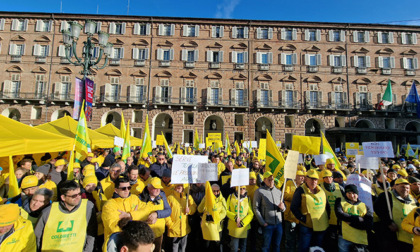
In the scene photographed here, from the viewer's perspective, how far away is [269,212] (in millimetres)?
4254

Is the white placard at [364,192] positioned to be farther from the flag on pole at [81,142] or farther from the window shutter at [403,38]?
the window shutter at [403,38]

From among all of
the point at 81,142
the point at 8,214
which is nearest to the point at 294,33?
the point at 81,142

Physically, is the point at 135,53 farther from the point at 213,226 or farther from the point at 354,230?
the point at 354,230

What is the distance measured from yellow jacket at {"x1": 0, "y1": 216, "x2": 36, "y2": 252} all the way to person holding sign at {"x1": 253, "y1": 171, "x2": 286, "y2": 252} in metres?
3.41

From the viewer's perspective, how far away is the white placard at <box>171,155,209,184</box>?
13.9ft

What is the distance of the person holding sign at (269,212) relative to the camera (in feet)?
13.9

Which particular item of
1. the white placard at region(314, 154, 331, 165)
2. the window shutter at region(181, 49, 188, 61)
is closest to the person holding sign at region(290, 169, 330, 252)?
the white placard at region(314, 154, 331, 165)

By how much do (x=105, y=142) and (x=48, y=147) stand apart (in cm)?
491

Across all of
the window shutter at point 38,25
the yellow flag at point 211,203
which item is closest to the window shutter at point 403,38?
the yellow flag at point 211,203

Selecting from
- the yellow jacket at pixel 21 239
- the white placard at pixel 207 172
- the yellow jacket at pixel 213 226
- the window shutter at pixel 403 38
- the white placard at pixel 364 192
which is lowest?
the yellow jacket at pixel 213 226

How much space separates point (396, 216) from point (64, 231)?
16.6ft

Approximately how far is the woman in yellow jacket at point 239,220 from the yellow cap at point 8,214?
317 cm

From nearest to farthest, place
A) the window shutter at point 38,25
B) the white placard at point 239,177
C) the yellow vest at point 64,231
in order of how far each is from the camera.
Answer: the yellow vest at point 64,231
the white placard at point 239,177
the window shutter at point 38,25

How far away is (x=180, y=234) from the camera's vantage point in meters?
4.06
